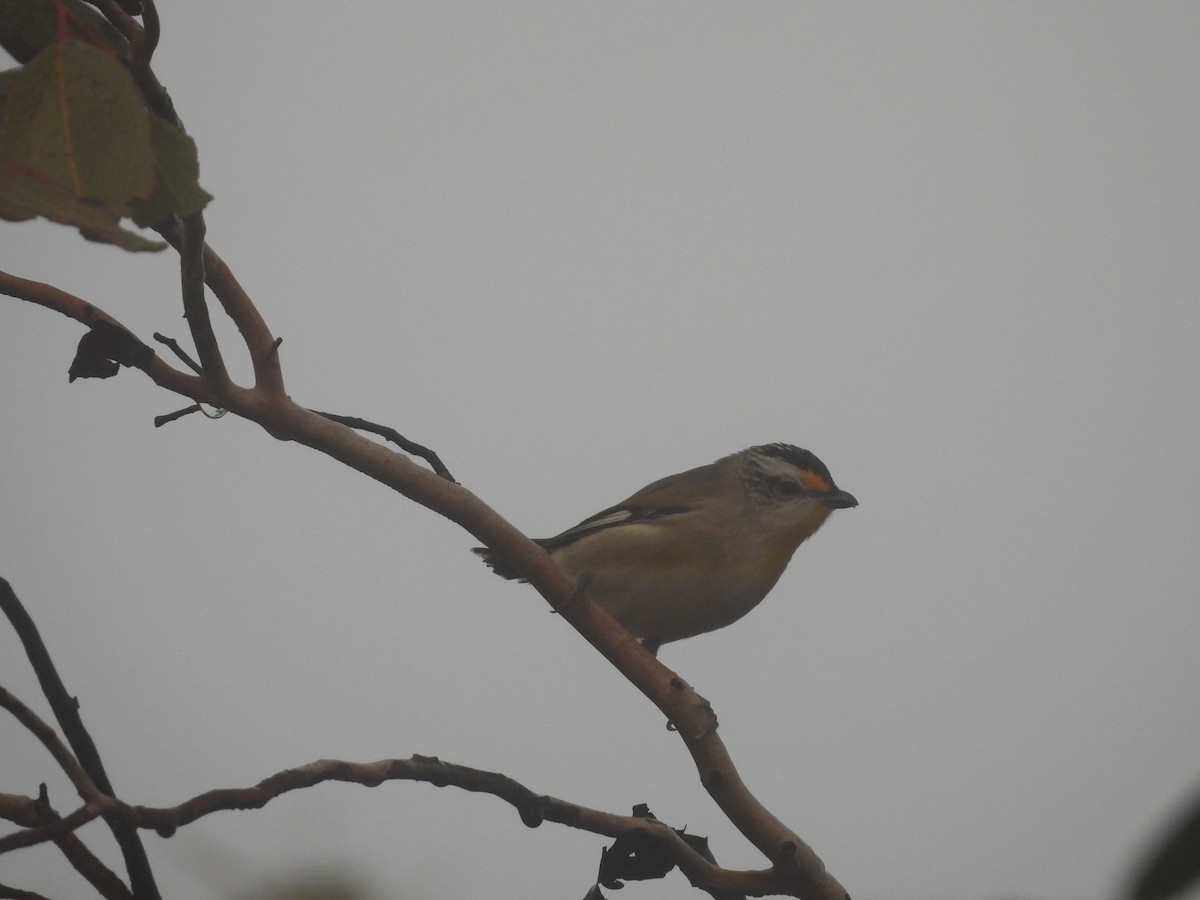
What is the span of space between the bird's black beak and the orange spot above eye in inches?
3.0

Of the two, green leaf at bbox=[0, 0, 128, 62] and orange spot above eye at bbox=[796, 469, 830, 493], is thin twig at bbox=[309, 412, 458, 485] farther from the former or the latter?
orange spot above eye at bbox=[796, 469, 830, 493]

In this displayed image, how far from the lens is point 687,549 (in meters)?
5.48

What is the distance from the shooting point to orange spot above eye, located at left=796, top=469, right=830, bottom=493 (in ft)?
21.0

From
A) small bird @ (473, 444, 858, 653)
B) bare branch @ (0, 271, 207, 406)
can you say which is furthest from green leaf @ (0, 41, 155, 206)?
small bird @ (473, 444, 858, 653)

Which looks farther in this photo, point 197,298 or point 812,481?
point 812,481

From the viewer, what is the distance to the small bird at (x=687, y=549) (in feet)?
17.4

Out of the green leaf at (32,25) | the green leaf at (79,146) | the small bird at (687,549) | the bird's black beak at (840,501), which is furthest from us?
the bird's black beak at (840,501)

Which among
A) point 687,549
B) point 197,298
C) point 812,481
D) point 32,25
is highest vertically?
point 32,25

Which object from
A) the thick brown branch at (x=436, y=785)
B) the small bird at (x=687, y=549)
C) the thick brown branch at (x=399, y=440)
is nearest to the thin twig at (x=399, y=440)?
the thick brown branch at (x=399, y=440)

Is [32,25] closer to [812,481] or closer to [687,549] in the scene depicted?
[687,549]

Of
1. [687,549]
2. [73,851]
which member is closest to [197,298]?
[73,851]

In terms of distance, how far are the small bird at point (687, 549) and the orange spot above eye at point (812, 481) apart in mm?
83

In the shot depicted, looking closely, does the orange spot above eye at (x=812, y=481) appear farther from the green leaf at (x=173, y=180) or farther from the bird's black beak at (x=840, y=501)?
the green leaf at (x=173, y=180)

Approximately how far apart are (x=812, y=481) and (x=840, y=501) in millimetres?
205
